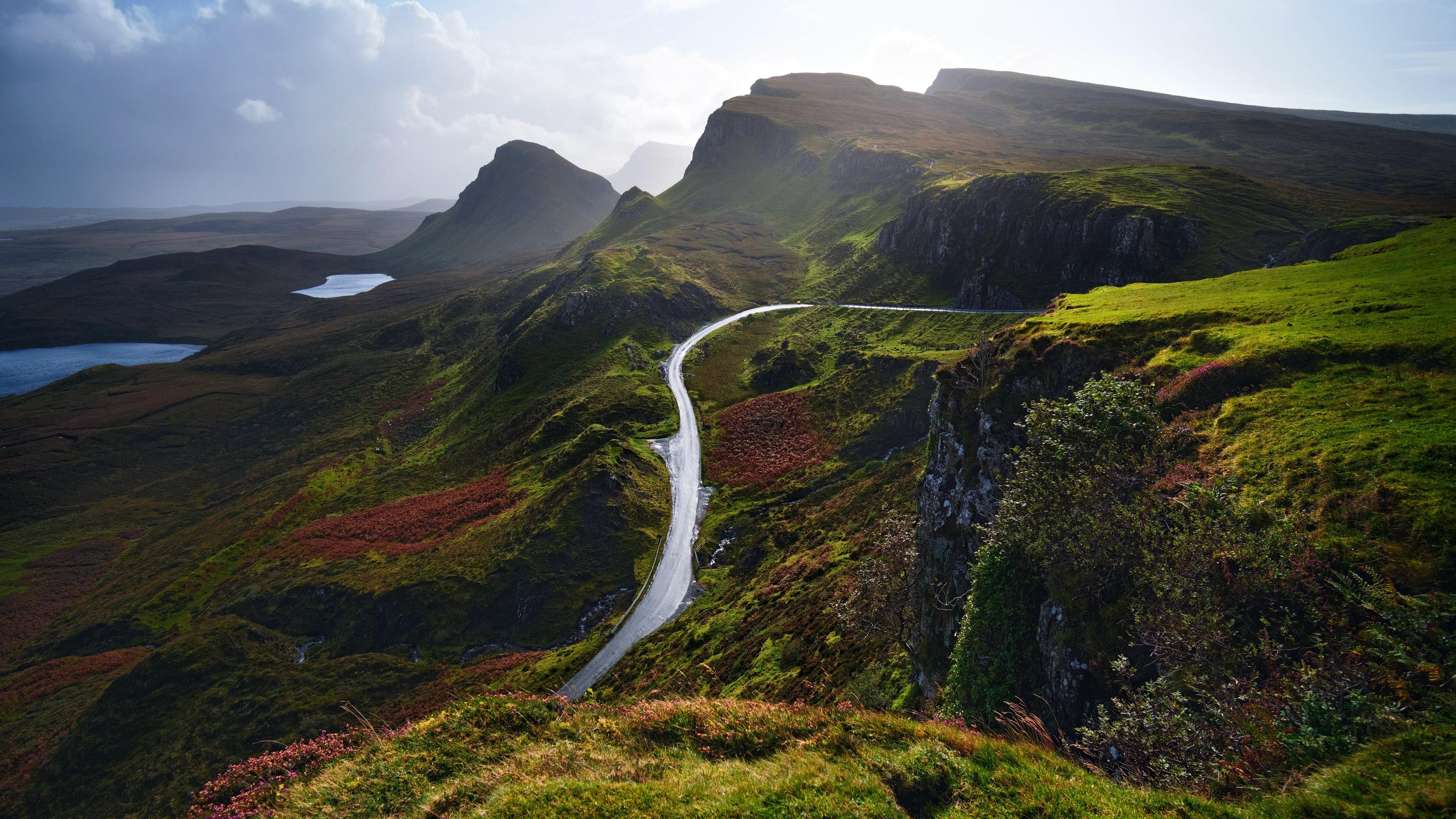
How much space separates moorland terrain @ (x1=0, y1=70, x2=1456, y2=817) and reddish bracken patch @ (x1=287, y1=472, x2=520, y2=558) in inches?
28.4

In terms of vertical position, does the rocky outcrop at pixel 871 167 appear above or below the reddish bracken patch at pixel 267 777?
above

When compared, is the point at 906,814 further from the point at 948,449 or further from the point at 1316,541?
the point at 948,449

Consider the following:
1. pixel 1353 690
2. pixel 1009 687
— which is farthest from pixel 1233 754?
pixel 1009 687

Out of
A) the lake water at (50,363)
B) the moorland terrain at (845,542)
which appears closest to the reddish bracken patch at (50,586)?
the moorland terrain at (845,542)

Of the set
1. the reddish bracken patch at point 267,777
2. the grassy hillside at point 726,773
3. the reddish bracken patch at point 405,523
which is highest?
the grassy hillside at point 726,773

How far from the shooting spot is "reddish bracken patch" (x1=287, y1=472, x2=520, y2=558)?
63.5 m

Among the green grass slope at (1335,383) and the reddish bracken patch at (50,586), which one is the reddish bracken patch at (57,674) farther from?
the green grass slope at (1335,383)

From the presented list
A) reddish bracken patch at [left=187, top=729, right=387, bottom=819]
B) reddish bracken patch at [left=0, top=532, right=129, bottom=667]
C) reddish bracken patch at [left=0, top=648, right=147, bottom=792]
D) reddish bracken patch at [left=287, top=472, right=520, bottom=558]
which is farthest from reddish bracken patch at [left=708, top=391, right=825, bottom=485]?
reddish bracken patch at [left=0, top=532, right=129, bottom=667]

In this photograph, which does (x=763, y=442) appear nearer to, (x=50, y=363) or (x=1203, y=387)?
(x=1203, y=387)

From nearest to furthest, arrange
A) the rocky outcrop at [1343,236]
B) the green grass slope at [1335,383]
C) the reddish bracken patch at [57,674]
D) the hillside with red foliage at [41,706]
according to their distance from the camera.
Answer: the green grass slope at [1335,383]
the hillside with red foliage at [41,706]
the reddish bracken patch at [57,674]
the rocky outcrop at [1343,236]

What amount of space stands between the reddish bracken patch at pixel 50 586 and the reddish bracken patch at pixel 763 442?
9203 cm

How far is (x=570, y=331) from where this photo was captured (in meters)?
109

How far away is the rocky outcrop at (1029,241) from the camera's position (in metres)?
74.7

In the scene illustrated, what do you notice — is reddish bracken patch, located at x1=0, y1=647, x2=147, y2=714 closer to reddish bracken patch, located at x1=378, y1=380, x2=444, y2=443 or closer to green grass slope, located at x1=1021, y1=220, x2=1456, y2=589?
reddish bracken patch, located at x1=378, y1=380, x2=444, y2=443
